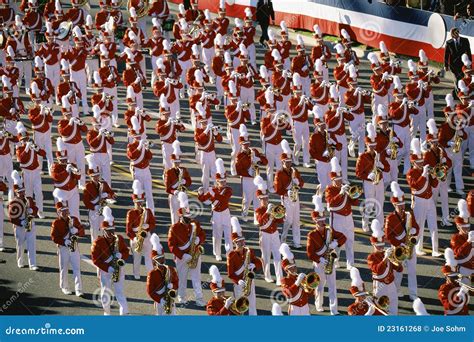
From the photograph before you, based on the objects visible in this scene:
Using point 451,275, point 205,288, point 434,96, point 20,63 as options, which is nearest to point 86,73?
point 20,63

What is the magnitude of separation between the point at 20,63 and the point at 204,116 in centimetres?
984

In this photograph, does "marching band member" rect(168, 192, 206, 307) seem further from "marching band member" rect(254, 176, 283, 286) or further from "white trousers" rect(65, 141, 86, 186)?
"white trousers" rect(65, 141, 86, 186)

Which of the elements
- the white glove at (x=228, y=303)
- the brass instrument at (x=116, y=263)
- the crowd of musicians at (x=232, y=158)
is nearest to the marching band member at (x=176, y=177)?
the crowd of musicians at (x=232, y=158)

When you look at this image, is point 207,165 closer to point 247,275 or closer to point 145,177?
point 145,177

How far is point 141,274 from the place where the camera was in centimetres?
3041

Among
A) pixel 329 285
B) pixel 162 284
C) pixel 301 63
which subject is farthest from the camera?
pixel 301 63

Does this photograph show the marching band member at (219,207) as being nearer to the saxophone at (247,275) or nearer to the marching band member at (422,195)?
the saxophone at (247,275)

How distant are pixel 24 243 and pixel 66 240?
2301mm

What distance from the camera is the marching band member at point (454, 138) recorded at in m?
33.5

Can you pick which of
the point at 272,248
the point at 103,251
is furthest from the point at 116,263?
the point at 272,248

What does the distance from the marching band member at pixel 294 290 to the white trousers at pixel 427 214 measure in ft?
16.6

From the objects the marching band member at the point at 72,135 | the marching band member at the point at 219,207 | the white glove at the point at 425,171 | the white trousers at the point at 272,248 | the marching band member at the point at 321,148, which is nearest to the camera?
the white trousers at the point at 272,248

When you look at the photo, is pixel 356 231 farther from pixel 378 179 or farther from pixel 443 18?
pixel 443 18

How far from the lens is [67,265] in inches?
1160
